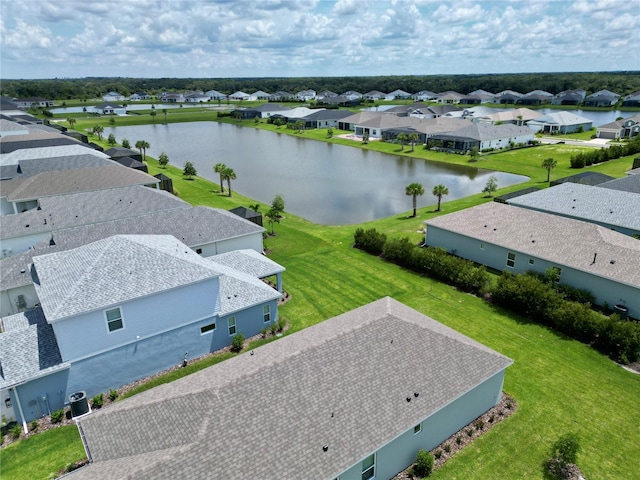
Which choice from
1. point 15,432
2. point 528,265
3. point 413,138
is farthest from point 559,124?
point 15,432

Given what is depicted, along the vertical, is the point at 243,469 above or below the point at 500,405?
above

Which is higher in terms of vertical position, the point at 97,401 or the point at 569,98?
the point at 569,98

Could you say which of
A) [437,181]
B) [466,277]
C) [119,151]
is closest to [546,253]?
[466,277]

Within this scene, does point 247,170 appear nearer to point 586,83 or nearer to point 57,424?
point 57,424

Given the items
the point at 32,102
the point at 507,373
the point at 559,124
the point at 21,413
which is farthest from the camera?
the point at 32,102

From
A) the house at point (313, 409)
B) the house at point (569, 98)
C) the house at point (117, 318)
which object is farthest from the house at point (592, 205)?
the house at point (569, 98)

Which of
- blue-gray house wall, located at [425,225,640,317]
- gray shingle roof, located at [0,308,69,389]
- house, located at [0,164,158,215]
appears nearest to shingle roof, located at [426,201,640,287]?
blue-gray house wall, located at [425,225,640,317]

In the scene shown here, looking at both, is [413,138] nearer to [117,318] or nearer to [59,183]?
[59,183]
